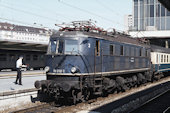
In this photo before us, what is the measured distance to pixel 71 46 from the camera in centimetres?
1166

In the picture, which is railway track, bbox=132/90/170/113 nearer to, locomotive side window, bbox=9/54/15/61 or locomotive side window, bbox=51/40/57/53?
locomotive side window, bbox=51/40/57/53

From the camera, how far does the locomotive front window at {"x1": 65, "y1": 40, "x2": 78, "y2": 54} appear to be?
11.6 meters

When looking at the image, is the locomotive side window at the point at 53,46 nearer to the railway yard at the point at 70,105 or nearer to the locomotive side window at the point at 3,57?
the railway yard at the point at 70,105

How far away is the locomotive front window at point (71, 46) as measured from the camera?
38.1ft

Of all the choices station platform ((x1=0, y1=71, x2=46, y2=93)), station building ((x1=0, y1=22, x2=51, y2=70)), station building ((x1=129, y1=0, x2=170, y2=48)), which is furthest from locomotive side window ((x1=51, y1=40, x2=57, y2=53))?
station building ((x1=129, y1=0, x2=170, y2=48))

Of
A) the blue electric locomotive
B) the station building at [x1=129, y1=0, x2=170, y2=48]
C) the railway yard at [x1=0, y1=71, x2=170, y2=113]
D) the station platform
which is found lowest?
the railway yard at [x1=0, y1=71, x2=170, y2=113]

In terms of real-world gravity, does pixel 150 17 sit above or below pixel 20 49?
above

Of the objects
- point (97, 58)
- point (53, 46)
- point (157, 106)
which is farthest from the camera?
point (97, 58)

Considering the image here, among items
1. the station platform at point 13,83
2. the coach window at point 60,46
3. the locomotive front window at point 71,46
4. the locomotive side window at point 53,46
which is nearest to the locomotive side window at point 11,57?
the station platform at point 13,83

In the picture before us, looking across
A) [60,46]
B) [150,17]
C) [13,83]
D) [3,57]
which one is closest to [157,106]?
[60,46]

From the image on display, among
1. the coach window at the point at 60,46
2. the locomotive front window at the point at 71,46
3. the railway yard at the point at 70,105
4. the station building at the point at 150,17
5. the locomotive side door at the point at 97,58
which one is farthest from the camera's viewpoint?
the station building at the point at 150,17

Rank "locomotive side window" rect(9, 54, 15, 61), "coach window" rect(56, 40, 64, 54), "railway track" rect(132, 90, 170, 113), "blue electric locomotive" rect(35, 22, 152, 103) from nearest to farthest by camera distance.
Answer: "railway track" rect(132, 90, 170, 113)
"blue electric locomotive" rect(35, 22, 152, 103)
"coach window" rect(56, 40, 64, 54)
"locomotive side window" rect(9, 54, 15, 61)

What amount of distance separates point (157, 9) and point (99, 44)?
3683cm

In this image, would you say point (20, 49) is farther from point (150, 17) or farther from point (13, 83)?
point (150, 17)
